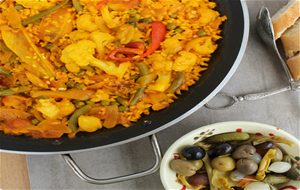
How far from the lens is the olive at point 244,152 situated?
174 centimetres

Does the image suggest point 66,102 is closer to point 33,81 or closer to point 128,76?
point 33,81

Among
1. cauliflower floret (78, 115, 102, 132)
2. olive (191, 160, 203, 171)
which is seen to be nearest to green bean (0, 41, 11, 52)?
cauliflower floret (78, 115, 102, 132)

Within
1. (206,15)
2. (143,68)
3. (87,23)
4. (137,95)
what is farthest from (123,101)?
(206,15)

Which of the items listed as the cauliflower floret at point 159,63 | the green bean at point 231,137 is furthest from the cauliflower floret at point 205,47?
the green bean at point 231,137

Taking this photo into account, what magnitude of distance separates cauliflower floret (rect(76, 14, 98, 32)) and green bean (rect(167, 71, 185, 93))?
798 millimetres

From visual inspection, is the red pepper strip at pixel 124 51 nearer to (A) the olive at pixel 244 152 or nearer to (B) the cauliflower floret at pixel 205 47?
(B) the cauliflower floret at pixel 205 47

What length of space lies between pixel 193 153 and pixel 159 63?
797mm

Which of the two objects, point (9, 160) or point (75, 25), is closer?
point (75, 25)

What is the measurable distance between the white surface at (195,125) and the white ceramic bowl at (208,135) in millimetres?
345

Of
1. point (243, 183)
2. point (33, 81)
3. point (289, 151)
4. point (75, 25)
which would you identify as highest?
point (75, 25)

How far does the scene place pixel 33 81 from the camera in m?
1.76

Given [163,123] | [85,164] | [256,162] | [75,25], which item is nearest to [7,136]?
[85,164]

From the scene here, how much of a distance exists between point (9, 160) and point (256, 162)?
89.8 inches

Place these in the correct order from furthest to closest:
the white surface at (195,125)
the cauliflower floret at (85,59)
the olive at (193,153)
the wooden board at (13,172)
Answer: the white surface at (195,125), the wooden board at (13,172), the olive at (193,153), the cauliflower floret at (85,59)
